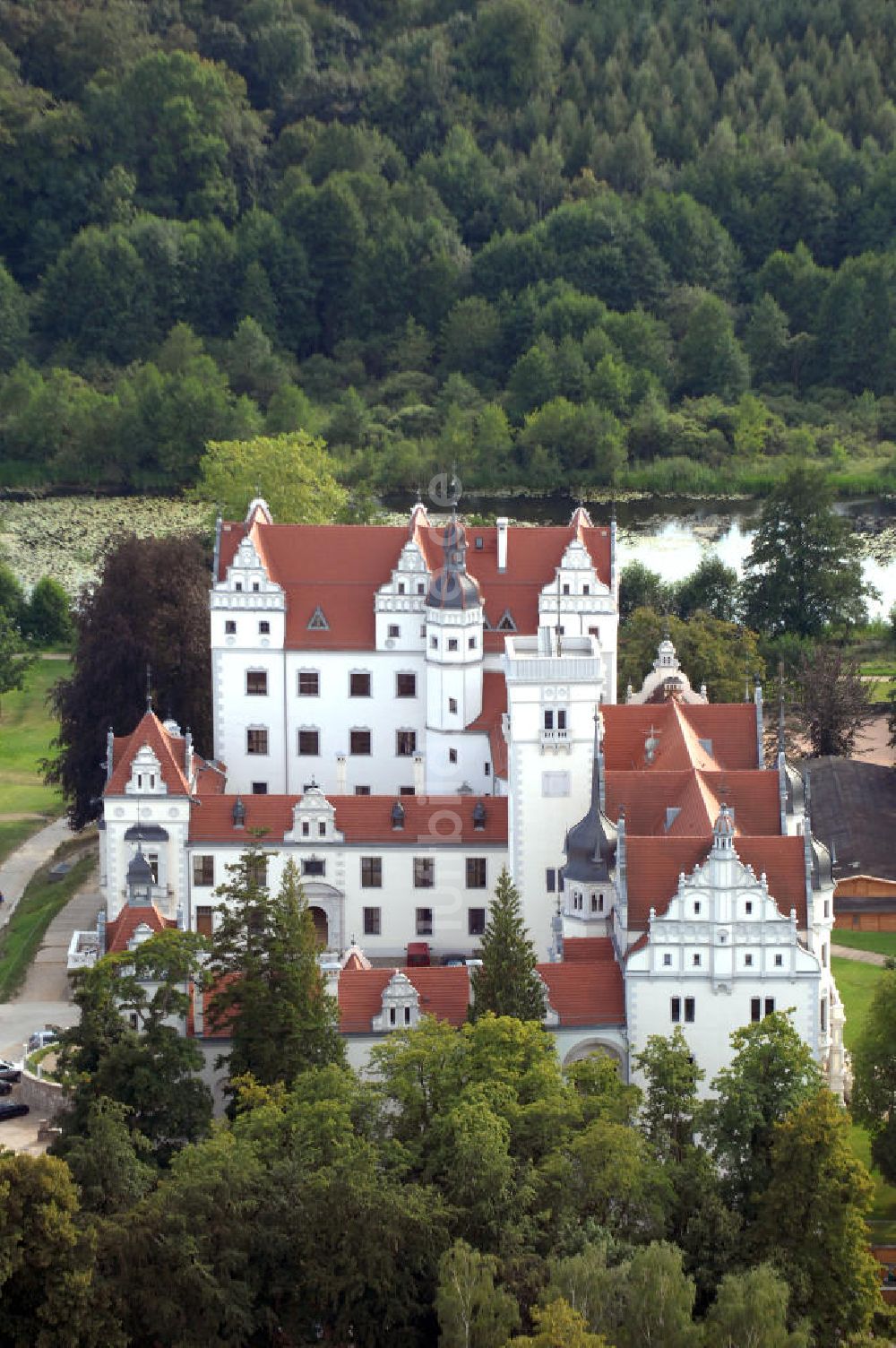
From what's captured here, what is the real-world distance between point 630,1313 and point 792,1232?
5.13 metres

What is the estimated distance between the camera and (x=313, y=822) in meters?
76.4

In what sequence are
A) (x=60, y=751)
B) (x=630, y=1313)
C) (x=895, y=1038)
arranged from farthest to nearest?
1. (x=60, y=751)
2. (x=895, y=1038)
3. (x=630, y=1313)

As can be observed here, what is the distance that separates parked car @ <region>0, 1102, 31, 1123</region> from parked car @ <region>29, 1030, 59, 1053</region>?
2.37 metres

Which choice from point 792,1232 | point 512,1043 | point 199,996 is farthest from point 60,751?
point 792,1232

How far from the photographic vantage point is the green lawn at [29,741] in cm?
9394

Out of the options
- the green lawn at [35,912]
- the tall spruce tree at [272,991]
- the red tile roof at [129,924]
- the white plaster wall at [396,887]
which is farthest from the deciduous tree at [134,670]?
the tall spruce tree at [272,991]

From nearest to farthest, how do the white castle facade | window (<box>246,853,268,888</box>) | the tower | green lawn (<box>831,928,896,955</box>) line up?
the white castle facade
window (<box>246,853,268,888</box>)
green lawn (<box>831,928,896,955</box>)
the tower

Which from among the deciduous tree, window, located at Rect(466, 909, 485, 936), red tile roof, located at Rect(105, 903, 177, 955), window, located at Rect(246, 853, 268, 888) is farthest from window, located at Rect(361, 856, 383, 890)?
the deciduous tree

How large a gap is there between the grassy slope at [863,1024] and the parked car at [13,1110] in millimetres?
17537

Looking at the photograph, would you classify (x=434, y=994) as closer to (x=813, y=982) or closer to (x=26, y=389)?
(x=813, y=982)

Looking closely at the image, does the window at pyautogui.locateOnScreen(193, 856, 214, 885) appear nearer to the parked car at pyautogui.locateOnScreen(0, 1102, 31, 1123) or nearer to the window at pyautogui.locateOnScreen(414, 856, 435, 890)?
the window at pyautogui.locateOnScreen(414, 856, 435, 890)

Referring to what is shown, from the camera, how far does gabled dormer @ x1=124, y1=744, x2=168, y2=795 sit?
7625 centimetres

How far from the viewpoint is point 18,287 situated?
157000 mm

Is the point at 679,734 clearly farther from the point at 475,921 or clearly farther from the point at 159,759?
the point at 159,759
